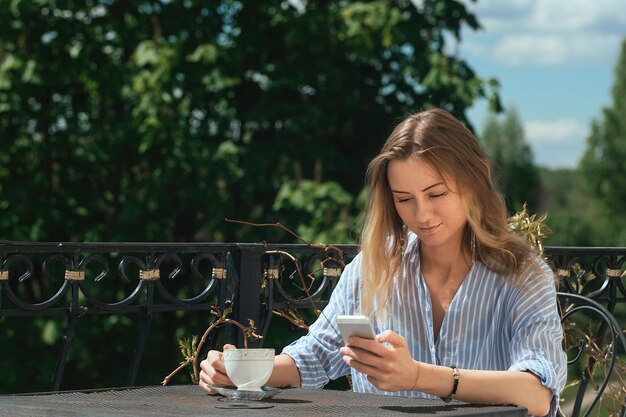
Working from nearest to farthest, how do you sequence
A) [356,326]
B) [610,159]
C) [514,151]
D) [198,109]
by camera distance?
[356,326]
[198,109]
[610,159]
[514,151]

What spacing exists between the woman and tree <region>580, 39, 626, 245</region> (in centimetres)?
5685

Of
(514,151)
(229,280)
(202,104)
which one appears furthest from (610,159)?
(229,280)

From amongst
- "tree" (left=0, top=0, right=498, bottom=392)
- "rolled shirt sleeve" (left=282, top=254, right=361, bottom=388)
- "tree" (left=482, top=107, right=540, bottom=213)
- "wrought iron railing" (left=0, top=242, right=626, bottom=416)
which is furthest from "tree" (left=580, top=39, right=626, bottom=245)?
"rolled shirt sleeve" (left=282, top=254, right=361, bottom=388)

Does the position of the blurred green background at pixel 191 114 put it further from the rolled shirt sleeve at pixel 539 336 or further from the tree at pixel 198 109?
the rolled shirt sleeve at pixel 539 336

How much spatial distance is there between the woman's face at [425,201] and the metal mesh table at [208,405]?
1.30 feet

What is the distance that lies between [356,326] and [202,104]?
8.75m

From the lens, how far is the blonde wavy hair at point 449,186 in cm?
238

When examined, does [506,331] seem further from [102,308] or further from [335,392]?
[102,308]

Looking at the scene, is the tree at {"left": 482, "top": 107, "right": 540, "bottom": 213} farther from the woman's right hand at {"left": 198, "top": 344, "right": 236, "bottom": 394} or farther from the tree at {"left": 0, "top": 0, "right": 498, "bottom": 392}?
the woman's right hand at {"left": 198, "top": 344, "right": 236, "bottom": 394}

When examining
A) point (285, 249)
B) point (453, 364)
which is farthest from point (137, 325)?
point (453, 364)

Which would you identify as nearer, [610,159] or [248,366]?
[248,366]

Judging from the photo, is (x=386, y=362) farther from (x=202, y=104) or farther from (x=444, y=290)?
(x=202, y=104)

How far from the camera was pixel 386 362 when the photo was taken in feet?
6.86

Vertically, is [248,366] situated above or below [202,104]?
below
